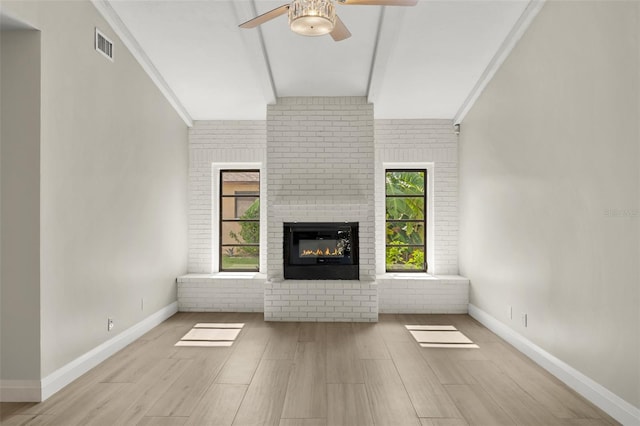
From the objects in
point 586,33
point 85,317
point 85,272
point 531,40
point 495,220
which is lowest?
point 85,317

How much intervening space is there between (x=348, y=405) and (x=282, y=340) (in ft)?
6.13

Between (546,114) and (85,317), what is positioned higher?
(546,114)

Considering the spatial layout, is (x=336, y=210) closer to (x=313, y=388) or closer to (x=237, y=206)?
(x=237, y=206)

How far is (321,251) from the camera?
611cm

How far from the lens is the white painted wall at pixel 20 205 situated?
3.24 metres

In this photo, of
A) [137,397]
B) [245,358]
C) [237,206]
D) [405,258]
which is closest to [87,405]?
[137,397]

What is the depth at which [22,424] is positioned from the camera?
284 centimetres

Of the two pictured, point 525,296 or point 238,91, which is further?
point 238,91

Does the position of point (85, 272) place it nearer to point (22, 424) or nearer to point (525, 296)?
point (22, 424)

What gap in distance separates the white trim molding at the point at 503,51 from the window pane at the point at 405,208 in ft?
4.55

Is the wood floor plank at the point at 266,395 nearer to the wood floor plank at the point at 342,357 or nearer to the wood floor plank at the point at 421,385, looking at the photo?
the wood floor plank at the point at 342,357

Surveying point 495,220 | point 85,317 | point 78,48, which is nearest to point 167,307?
point 85,317

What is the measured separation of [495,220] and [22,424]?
4.66m

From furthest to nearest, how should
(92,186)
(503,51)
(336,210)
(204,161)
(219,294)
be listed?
(204,161) → (219,294) → (336,210) → (503,51) → (92,186)
